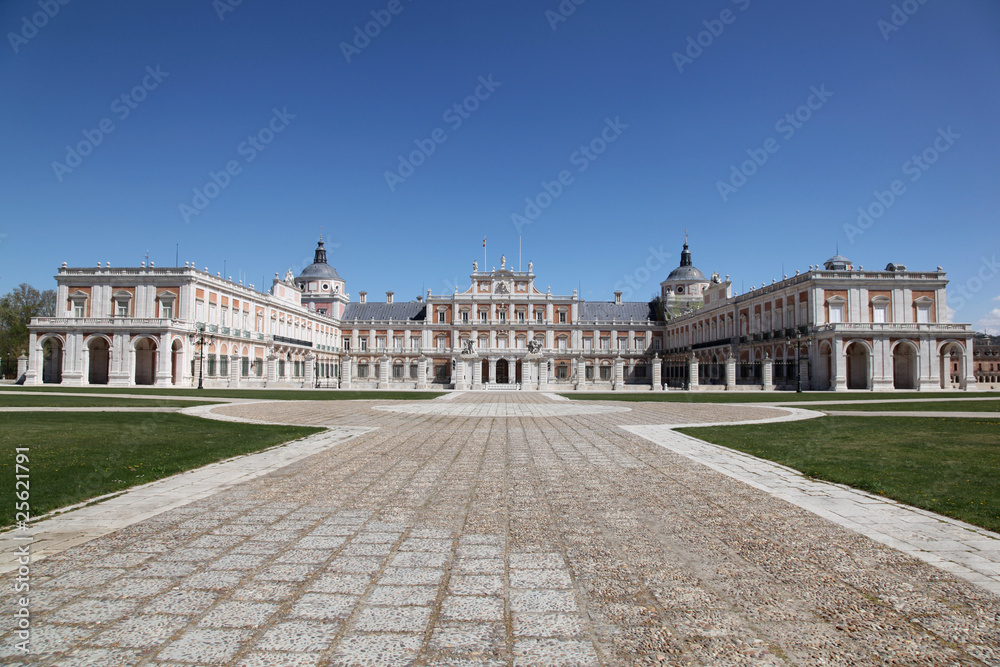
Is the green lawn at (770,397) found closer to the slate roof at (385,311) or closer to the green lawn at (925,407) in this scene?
the green lawn at (925,407)

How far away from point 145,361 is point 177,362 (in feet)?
12.1

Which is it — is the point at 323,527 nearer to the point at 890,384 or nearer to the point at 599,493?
the point at 599,493

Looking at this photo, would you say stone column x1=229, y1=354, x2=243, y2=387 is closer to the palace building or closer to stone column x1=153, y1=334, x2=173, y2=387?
the palace building

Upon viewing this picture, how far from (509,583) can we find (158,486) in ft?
16.6

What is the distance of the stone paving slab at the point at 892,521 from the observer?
4.45 meters

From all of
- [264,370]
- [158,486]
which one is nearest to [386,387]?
[264,370]

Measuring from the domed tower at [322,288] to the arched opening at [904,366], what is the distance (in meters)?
61.1

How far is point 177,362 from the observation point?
4516cm

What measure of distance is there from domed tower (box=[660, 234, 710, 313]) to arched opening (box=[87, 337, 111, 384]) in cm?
6277

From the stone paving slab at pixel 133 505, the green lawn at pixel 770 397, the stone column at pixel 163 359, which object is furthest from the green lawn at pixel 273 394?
the stone paving slab at pixel 133 505

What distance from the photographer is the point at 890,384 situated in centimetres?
4322

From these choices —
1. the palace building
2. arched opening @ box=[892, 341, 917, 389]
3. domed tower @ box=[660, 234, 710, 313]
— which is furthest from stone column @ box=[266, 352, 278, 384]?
domed tower @ box=[660, 234, 710, 313]

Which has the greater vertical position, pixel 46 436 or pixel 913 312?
pixel 913 312

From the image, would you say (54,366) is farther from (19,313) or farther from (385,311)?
(385,311)
